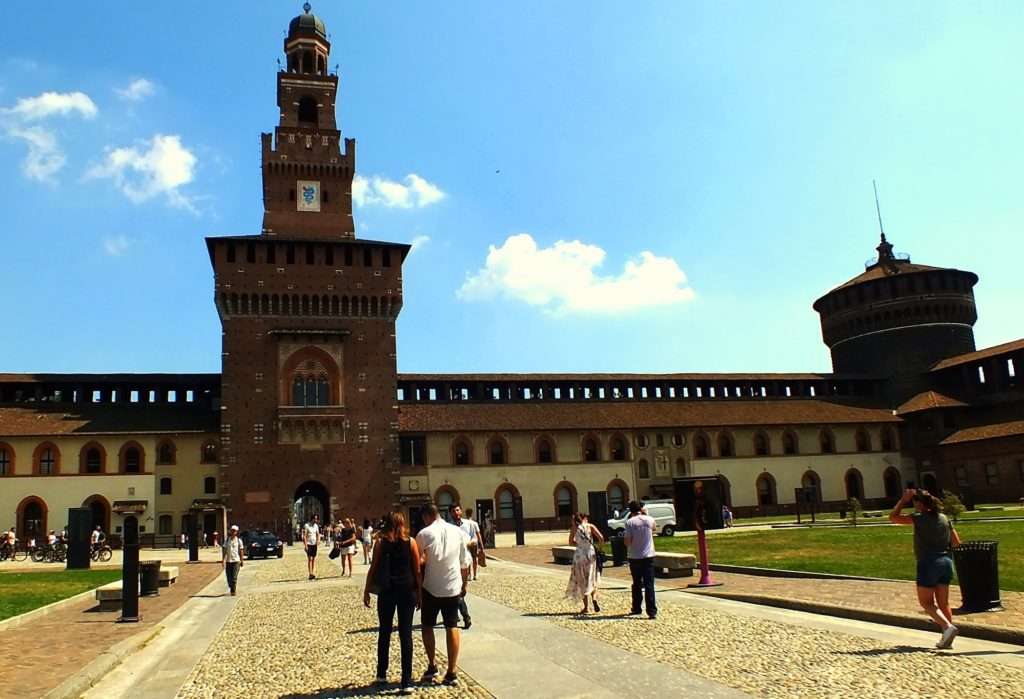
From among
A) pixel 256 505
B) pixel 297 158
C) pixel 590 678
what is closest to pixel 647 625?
pixel 590 678

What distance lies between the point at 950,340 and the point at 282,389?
169 ft

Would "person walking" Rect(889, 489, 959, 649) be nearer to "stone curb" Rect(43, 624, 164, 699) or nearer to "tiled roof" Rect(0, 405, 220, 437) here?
"stone curb" Rect(43, 624, 164, 699)

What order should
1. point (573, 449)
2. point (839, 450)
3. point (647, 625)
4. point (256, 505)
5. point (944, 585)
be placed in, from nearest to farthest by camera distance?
point (944, 585), point (647, 625), point (256, 505), point (573, 449), point (839, 450)

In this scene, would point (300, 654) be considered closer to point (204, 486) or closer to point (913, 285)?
point (204, 486)

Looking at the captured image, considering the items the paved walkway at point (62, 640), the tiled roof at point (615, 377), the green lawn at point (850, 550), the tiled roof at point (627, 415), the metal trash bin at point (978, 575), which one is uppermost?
the tiled roof at point (615, 377)

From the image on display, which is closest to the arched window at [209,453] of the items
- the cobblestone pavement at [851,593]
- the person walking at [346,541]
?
the person walking at [346,541]

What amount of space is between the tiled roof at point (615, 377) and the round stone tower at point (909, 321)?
2436 millimetres

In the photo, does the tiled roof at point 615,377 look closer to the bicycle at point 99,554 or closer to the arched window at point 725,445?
the arched window at point 725,445

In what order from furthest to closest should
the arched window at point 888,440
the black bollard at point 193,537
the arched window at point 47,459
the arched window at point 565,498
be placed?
the arched window at point 888,440 → the arched window at point 565,498 → the arched window at point 47,459 → the black bollard at point 193,537

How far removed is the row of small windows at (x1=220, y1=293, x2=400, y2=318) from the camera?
163 feet

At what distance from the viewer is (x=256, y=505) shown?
1833 inches

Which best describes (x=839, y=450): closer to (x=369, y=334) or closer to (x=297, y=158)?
(x=369, y=334)

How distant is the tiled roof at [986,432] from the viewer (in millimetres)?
52000

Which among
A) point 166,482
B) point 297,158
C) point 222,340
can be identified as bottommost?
point 166,482
